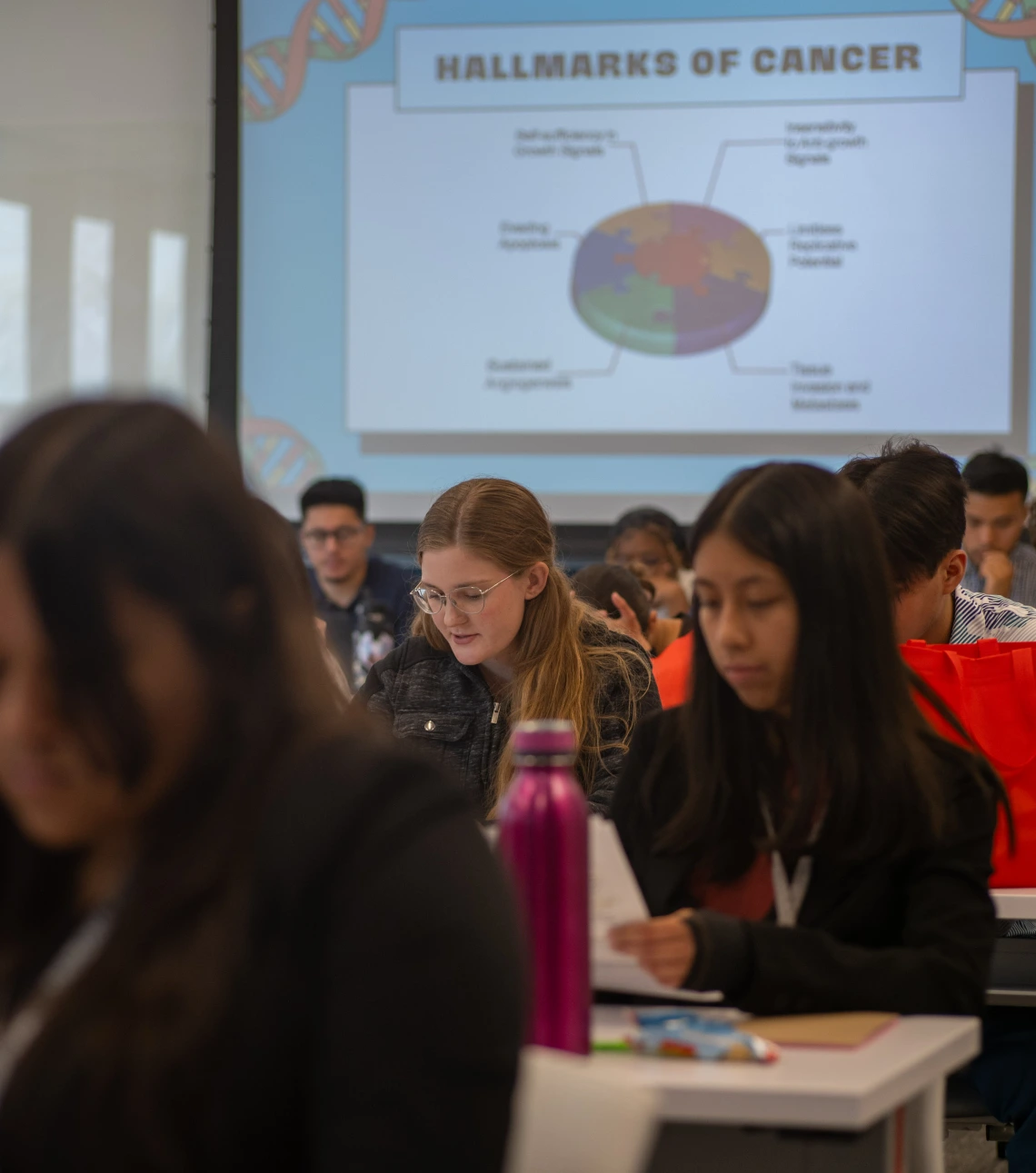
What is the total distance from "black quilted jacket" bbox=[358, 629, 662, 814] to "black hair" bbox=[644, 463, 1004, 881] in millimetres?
989

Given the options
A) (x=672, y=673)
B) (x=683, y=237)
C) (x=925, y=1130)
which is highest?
(x=683, y=237)

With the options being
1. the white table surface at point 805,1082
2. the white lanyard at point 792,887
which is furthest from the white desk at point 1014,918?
the white table surface at point 805,1082

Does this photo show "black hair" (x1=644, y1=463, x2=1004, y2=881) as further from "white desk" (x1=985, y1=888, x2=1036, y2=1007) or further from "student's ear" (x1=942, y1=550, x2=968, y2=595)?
"student's ear" (x1=942, y1=550, x2=968, y2=595)

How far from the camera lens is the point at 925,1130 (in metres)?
1.33

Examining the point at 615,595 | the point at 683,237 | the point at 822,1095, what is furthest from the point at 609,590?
the point at 822,1095

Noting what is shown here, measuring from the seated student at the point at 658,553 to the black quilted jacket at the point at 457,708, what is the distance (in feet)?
6.51

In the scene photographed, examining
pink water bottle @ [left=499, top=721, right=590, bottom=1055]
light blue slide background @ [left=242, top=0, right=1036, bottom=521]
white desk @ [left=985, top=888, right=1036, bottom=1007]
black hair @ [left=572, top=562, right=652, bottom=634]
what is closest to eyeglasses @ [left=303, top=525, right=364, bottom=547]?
light blue slide background @ [left=242, top=0, right=1036, bottom=521]

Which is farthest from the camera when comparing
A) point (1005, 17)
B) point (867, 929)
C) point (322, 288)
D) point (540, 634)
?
point (322, 288)

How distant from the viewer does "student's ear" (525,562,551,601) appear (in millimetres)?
2668

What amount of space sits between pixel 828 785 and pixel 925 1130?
1.06ft

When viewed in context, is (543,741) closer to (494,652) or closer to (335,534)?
(494,652)

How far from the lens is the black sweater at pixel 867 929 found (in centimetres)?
136

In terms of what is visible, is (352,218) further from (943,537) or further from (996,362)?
(943,537)

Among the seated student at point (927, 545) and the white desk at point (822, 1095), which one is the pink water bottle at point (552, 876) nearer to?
the white desk at point (822, 1095)
